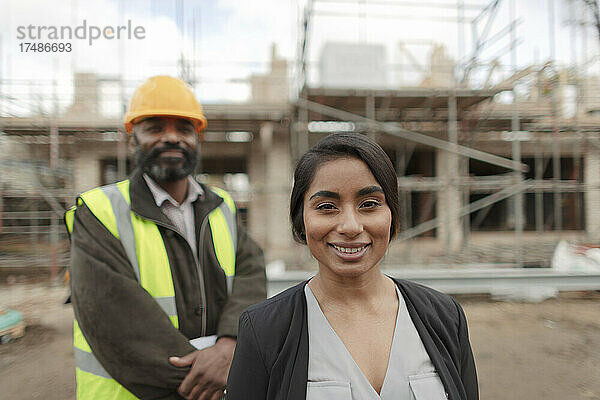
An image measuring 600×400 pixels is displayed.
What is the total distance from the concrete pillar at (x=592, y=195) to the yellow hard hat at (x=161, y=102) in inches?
412

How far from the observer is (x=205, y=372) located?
151 cm

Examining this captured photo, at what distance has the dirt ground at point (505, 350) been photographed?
173 inches

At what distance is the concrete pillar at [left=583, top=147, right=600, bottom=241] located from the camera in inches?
385

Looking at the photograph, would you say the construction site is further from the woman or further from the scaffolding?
the woman

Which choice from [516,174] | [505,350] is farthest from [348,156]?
[516,174]

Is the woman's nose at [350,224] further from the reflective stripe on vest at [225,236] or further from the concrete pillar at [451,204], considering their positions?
the concrete pillar at [451,204]

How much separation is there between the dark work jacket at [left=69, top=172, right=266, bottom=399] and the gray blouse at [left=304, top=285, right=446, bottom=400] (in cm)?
63

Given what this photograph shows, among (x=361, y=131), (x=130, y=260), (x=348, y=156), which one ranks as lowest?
(x=130, y=260)

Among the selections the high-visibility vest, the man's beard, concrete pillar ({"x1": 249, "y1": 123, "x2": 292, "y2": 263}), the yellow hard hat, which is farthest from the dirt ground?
concrete pillar ({"x1": 249, "y1": 123, "x2": 292, "y2": 263})

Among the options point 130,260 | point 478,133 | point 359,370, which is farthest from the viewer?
point 478,133

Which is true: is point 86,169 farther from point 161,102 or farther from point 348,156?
point 348,156

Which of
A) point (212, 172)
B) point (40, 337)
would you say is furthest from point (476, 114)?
point (40, 337)

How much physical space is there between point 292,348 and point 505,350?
17.6 feet

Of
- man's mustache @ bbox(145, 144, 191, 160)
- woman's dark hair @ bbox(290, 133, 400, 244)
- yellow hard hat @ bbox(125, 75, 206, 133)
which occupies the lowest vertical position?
woman's dark hair @ bbox(290, 133, 400, 244)
